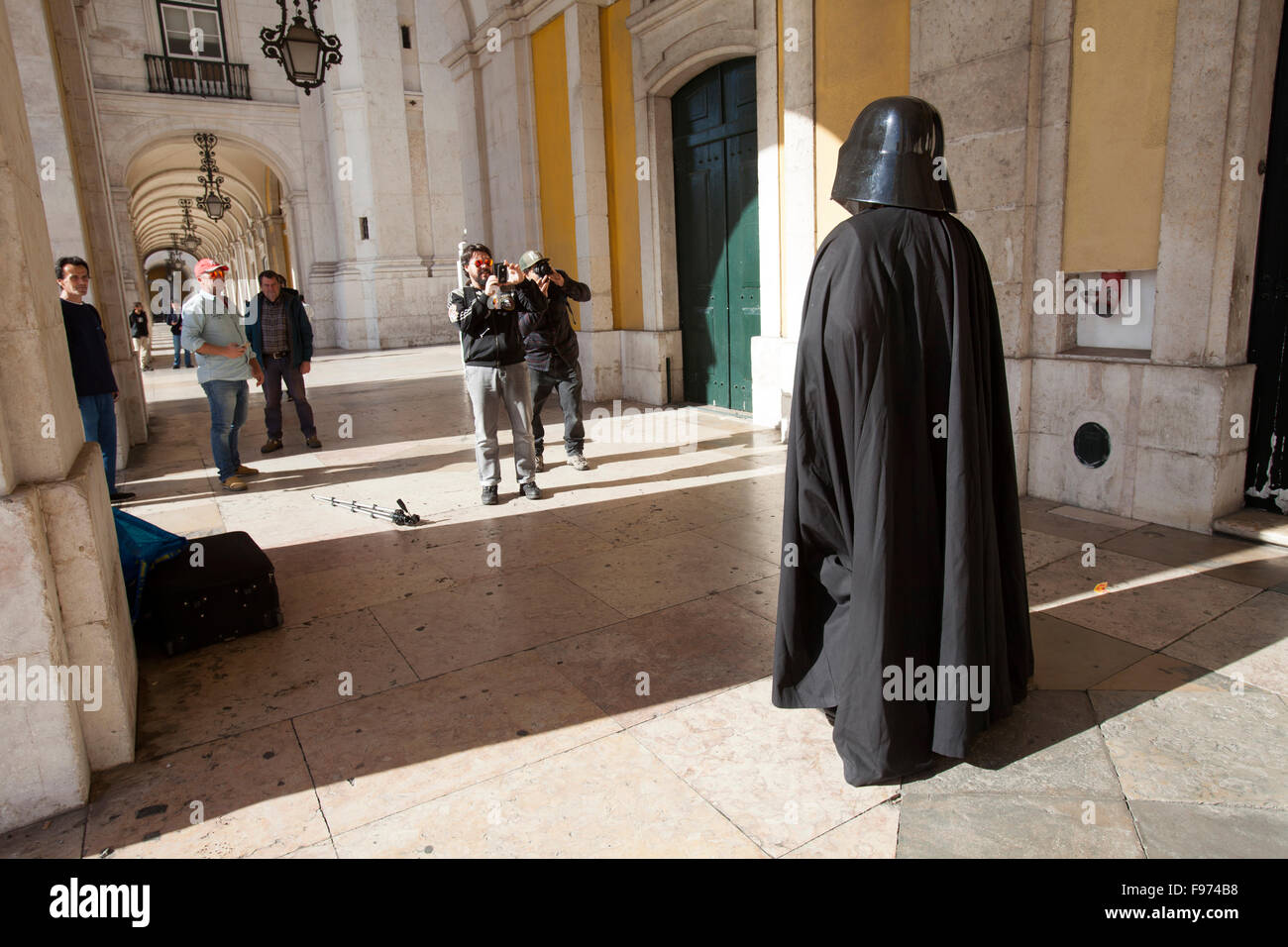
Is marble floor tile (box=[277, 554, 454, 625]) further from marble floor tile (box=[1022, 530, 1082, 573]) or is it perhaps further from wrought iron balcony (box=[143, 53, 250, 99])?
wrought iron balcony (box=[143, 53, 250, 99])

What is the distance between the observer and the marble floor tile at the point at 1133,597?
379 cm

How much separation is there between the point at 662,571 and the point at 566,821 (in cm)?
227

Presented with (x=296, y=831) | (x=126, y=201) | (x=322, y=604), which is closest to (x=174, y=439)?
(x=322, y=604)

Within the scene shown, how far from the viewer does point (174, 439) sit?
31.9ft

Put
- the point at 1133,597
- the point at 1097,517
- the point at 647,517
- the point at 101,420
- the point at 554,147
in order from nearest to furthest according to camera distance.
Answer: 1. the point at 1133,597
2. the point at 1097,517
3. the point at 647,517
4. the point at 101,420
5. the point at 554,147

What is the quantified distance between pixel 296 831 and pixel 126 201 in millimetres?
24644

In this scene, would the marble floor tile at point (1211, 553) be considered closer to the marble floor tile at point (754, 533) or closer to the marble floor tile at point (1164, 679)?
the marble floor tile at point (1164, 679)

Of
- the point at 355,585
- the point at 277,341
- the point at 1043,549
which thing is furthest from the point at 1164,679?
the point at 277,341

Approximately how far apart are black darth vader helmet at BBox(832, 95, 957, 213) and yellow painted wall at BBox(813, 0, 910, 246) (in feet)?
14.0

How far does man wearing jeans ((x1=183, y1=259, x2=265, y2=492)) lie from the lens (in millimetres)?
6797

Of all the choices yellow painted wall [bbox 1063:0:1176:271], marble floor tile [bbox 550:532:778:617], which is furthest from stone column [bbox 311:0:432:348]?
yellow painted wall [bbox 1063:0:1176:271]

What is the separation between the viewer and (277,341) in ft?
28.4

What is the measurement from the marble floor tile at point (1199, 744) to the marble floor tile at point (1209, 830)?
0.05m

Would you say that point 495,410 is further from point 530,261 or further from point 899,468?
point 899,468
